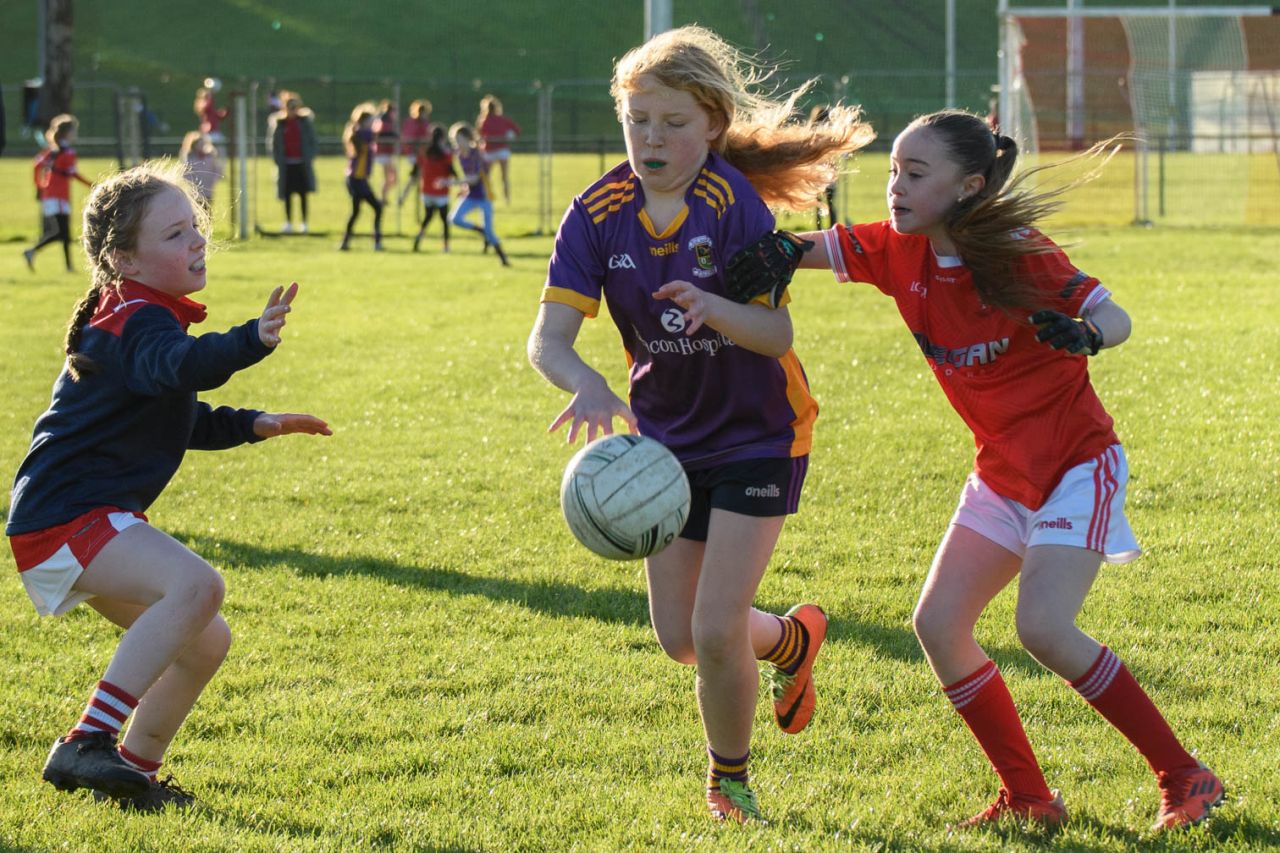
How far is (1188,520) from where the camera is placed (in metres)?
6.93

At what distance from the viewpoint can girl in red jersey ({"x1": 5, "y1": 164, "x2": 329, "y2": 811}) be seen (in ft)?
12.7

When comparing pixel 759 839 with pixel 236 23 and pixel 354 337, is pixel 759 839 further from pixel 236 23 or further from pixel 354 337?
pixel 236 23

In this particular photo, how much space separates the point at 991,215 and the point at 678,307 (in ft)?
2.77

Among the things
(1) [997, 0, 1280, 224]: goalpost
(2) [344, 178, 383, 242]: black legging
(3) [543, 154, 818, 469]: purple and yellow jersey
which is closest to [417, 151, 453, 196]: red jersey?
(2) [344, 178, 383, 242]: black legging

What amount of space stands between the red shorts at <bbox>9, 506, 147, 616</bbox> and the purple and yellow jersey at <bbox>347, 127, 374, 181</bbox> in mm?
18595

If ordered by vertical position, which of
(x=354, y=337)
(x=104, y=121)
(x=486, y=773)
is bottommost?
(x=486, y=773)

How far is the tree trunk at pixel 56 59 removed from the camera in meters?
37.9

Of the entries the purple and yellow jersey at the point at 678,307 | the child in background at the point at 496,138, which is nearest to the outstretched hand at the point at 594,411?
the purple and yellow jersey at the point at 678,307

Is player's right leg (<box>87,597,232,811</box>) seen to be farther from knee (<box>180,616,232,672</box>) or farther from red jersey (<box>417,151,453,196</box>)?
red jersey (<box>417,151,453,196</box>)

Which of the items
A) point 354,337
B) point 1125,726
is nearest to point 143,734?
point 1125,726

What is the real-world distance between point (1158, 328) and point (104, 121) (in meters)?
44.6

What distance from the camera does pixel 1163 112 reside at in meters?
26.8

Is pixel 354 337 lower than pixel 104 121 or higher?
lower

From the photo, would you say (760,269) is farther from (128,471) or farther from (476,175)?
(476,175)
